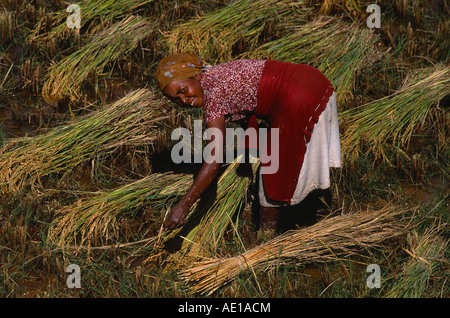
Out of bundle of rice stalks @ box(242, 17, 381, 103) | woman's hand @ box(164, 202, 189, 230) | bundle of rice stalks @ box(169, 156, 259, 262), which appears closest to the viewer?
woman's hand @ box(164, 202, 189, 230)

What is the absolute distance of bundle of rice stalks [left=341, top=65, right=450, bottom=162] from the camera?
437 centimetres

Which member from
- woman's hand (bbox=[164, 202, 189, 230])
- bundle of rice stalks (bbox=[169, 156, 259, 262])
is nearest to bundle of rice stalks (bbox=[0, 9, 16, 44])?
bundle of rice stalks (bbox=[169, 156, 259, 262])

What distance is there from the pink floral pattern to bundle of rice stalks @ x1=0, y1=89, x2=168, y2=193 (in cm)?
112

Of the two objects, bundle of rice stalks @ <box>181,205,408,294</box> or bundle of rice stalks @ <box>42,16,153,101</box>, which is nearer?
bundle of rice stalks @ <box>181,205,408,294</box>

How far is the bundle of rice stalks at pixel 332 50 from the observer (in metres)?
4.77

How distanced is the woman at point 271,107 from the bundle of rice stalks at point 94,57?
5.64 ft

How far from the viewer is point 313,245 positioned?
361 cm

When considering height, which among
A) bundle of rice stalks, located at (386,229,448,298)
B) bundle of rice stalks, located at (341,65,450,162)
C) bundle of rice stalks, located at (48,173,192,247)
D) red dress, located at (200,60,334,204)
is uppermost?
red dress, located at (200,60,334,204)

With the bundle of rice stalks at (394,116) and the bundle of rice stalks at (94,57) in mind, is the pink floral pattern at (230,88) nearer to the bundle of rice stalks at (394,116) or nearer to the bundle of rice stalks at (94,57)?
the bundle of rice stalks at (394,116)

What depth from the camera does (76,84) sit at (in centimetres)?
483

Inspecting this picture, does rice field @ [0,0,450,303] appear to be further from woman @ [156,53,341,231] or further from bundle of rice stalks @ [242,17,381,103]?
woman @ [156,53,341,231]

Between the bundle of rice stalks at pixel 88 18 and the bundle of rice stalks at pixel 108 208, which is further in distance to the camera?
the bundle of rice stalks at pixel 88 18

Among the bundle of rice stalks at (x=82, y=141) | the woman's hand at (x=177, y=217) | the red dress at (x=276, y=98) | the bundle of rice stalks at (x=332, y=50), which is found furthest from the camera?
the bundle of rice stalks at (x=332, y=50)

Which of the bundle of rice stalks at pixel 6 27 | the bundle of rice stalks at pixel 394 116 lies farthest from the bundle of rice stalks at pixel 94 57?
the bundle of rice stalks at pixel 394 116
